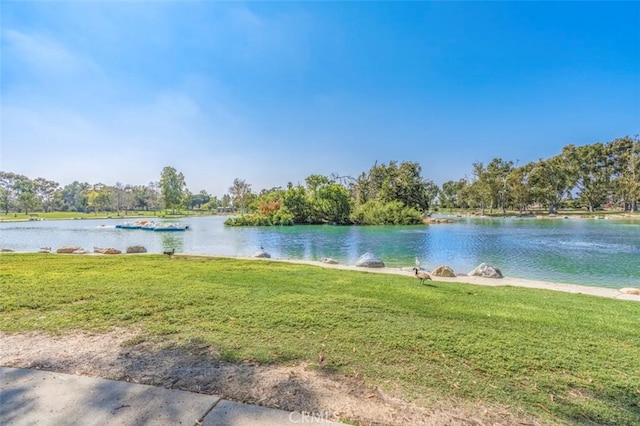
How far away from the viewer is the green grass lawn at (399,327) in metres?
Result: 2.55

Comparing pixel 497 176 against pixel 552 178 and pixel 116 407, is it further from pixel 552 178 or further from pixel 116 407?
pixel 116 407

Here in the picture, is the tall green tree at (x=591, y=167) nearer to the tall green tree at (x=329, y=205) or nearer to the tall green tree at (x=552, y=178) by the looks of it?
the tall green tree at (x=552, y=178)

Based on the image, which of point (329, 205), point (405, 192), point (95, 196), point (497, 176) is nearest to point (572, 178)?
point (497, 176)

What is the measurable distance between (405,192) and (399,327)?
149 feet

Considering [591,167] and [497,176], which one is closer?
[591,167]

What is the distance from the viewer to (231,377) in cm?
260

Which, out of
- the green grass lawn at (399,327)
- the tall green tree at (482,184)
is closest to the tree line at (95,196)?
the tall green tree at (482,184)

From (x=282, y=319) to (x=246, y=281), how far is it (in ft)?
8.19

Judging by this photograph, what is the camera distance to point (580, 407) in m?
2.32

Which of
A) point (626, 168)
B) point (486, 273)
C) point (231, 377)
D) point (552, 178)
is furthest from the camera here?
point (552, 178)

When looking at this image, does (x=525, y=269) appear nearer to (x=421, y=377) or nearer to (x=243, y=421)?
(x=421, y=377)

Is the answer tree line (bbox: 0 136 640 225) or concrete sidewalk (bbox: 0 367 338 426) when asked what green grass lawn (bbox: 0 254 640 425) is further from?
tree line (bbox: 0 136 640 225)

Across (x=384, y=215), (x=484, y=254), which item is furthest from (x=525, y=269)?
(x=384, y=215)

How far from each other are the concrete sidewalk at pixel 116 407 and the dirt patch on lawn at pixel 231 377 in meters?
0.14
